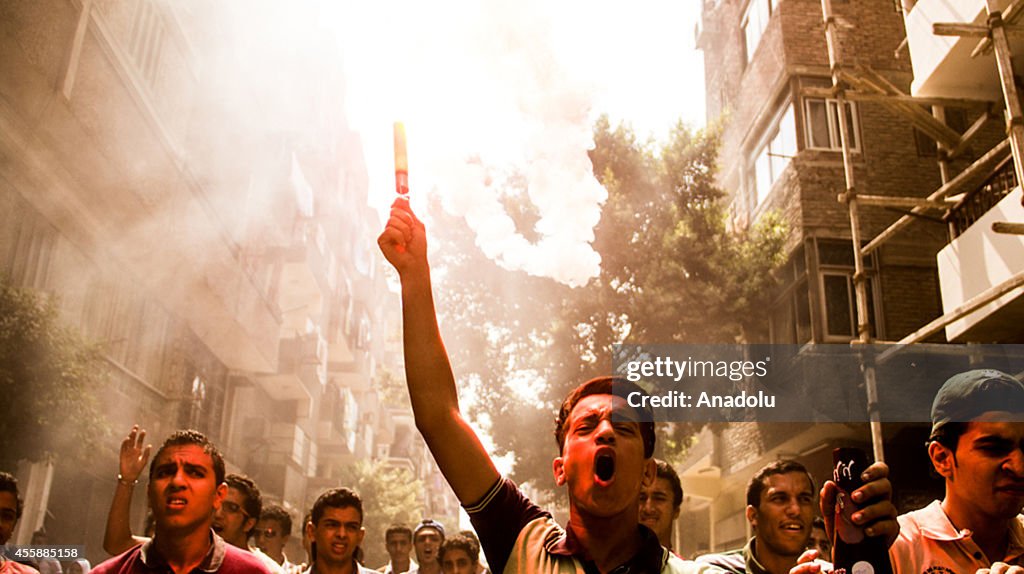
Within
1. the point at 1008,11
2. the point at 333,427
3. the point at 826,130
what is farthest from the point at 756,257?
the point at 333,427

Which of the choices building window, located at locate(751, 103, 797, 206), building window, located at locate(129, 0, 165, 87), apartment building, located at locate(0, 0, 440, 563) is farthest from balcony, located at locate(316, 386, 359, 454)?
building window, located at locate(129, 0, 165, 87)

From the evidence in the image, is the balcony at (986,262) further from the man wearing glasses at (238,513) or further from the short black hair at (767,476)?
the man wearing glasses at (238,513)

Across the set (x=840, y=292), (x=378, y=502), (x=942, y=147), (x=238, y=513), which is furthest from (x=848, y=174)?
(x=378, y=502)

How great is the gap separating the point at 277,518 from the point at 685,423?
→ 1049 centimetres

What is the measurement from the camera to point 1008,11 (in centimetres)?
855

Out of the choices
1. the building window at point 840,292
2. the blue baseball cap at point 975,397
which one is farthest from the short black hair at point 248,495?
the building window at point 840,292

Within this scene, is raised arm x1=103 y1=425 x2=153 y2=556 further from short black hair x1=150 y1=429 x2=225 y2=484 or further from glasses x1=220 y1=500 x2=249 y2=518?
glasses x1=220 y1=500 x2=249 y2=518

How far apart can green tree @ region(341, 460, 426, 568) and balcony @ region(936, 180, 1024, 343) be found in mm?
21828

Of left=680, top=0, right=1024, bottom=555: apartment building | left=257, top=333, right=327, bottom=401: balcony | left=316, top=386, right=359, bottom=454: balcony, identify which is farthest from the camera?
left=316, top=386, right=359, bottom=454: balcony

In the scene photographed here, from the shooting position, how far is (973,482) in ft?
7.33

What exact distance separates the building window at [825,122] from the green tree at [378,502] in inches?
773

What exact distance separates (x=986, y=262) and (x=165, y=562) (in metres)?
9.15

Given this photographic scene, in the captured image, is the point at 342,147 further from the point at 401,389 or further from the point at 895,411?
the point at 895,411

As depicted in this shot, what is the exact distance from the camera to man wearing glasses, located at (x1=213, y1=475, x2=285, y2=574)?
4.82 meters
